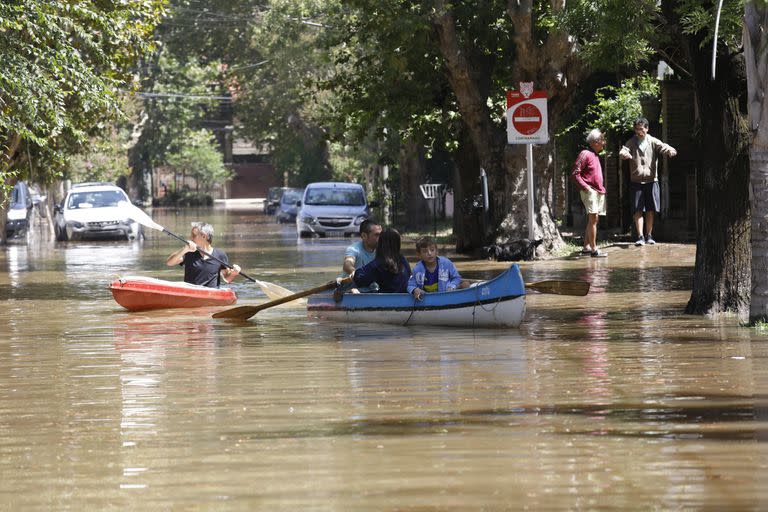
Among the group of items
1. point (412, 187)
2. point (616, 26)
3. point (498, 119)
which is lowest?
point (412, 187)

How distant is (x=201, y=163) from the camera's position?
3942 inches

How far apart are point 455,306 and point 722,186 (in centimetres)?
297

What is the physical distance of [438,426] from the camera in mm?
9352

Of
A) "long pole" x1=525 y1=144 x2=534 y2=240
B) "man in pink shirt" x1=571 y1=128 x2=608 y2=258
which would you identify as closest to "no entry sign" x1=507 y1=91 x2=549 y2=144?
"long pole" x1=525 y1=144 x2=534 y2=240

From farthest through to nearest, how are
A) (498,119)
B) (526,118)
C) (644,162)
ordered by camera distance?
(498,119) < (526,118) < (644,162)

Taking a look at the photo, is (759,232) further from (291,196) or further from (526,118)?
(291,196)

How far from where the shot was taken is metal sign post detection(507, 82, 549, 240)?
24.6 metres

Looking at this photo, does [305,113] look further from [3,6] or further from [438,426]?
[438,426]

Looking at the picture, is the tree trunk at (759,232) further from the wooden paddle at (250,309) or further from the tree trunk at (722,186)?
the wooden paddle at (250,309)

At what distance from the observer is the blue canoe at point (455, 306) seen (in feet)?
50.6

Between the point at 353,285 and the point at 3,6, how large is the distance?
6476 millimetres

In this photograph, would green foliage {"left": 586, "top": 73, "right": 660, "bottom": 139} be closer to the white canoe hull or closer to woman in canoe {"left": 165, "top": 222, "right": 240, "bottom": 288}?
woman in canoe {"left": 165, "top": 222, "right": 240, "bottom": 288}

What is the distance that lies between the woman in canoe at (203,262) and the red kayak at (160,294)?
36 cm

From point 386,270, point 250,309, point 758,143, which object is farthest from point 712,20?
point 250,309
